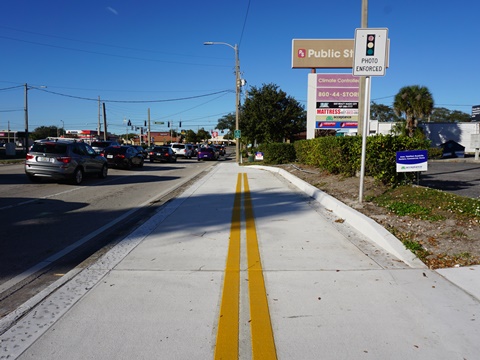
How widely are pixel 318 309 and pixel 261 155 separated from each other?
25234 mm

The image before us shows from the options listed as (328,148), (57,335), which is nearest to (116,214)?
(57,335)

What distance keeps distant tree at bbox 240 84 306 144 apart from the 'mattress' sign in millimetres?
23822

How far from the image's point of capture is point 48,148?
13.2 meters

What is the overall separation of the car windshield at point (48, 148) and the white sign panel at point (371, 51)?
10.5 m

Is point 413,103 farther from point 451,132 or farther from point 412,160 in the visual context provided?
point 412,160

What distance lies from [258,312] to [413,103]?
41.9 metres

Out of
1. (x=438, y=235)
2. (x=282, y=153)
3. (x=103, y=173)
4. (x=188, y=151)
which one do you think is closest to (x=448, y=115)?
(x=188, y=151)

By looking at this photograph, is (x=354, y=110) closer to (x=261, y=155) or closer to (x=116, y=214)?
(x=261, y=155)

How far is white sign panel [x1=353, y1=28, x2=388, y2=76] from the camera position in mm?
7488

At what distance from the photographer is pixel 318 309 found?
3.52 metres

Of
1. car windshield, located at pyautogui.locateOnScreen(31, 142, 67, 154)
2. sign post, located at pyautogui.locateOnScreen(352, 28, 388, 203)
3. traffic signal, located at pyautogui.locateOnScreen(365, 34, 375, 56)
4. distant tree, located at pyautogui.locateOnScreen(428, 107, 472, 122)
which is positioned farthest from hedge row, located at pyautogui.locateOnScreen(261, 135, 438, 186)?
distant tree, located at pyautogui.locateOnScreen(428, 107, 472, 122)

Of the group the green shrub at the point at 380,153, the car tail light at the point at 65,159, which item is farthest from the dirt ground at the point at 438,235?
the car tail light at the point at 65,159

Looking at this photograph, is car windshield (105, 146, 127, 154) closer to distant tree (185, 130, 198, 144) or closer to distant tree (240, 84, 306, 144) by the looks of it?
distant tree (240, 84, 306, 144)

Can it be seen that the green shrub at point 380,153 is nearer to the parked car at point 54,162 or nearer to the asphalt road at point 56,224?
the asphalt road at point 56,224
